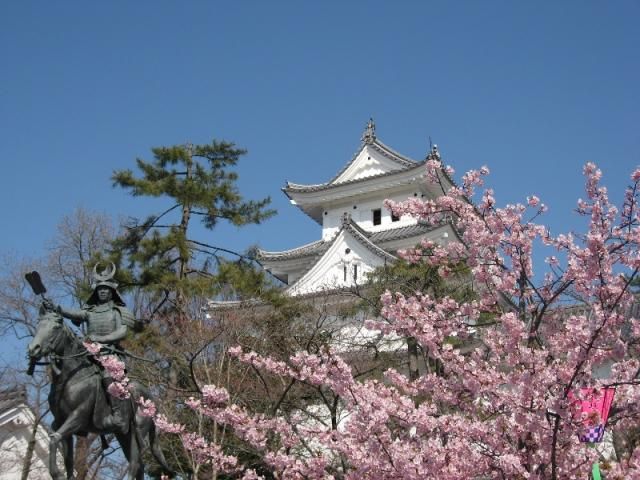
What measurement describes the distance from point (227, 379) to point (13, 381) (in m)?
6.92

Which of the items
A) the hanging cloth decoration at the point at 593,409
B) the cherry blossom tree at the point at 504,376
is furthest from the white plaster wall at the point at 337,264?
the hanging cloth decoration at the point at 593,409

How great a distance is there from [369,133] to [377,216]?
178 inches

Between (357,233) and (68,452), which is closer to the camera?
(68,452)

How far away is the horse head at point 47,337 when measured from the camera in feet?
19.5

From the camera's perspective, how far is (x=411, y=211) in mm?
8500

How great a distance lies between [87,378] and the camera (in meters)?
6.61

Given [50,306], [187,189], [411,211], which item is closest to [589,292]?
[411,211]

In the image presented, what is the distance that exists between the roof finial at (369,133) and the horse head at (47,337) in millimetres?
27006

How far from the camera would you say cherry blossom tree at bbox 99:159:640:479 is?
590 centimetres

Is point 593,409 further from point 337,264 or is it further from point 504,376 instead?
point 337,264

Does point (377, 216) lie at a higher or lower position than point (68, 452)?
higher

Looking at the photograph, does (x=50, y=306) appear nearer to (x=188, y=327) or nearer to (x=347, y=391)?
(x=347, y=391)

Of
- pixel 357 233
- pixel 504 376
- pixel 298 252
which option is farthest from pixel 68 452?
pixel 298 252

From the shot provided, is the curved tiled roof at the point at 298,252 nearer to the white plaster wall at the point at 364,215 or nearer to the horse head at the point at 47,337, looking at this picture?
the white plaster wall at the point at 364,215
